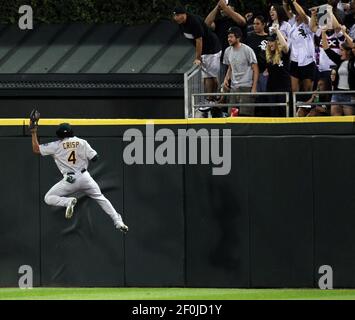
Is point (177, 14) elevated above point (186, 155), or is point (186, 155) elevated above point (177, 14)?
point (177, 14)

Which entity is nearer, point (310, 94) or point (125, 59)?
point (310, 94)

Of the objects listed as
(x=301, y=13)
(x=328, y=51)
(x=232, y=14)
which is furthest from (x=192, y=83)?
(x=328, y=51)

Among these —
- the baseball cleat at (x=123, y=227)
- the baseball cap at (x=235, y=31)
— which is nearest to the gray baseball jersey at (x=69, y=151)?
the baseball cleat at (x=123, y=227)

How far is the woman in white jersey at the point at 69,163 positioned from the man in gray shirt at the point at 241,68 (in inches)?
97.4

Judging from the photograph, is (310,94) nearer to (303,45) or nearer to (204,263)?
(303,45)

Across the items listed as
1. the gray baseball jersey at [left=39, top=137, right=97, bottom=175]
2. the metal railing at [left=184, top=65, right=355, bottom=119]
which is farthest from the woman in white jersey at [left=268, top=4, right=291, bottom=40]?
the gray baseball jersey at [left=39, top=137, right=97, bottom=175]

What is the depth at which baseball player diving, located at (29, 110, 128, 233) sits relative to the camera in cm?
2086

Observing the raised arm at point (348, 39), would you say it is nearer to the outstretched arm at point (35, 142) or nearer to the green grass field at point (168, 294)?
the green grass field at point (168, 294)

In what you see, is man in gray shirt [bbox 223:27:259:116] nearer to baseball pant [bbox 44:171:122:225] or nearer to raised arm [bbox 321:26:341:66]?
raised arm [bbox 321:26:341:66]

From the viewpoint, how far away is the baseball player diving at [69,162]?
20.9m

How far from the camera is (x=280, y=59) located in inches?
842

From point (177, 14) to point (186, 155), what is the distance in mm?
2620

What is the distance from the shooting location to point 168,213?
21.1 m
